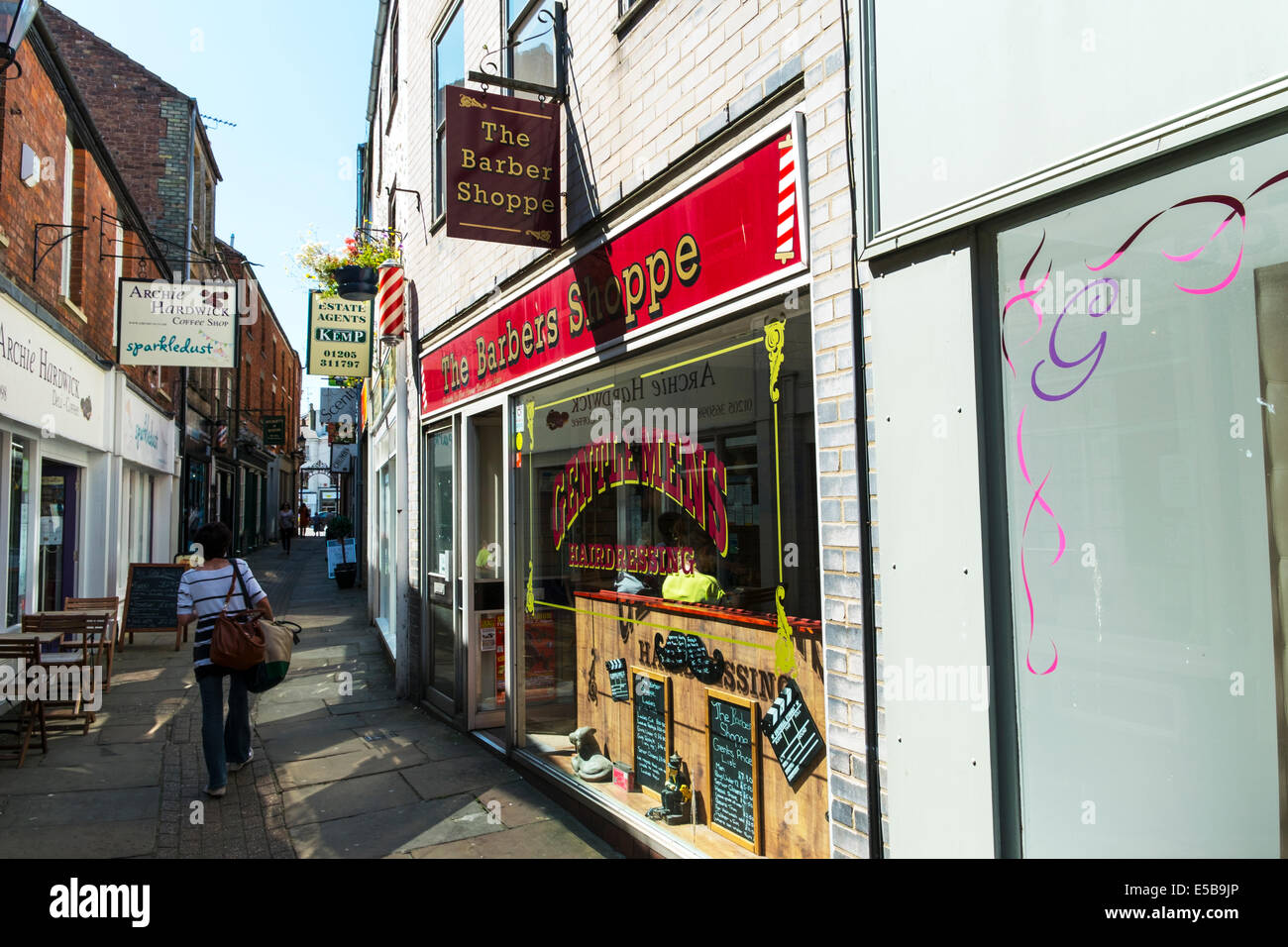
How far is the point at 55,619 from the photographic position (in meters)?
7.85

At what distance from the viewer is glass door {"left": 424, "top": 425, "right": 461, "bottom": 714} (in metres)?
7.46

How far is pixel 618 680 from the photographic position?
4.99 metres

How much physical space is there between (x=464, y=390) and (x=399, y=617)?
312cm

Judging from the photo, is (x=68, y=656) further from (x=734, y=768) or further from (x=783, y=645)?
(x=783, y=645)

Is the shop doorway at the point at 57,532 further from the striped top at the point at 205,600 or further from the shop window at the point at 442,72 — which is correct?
the shop window at the point at 442,72

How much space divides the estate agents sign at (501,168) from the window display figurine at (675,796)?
3167 millimetres

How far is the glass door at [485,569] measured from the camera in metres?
7.06

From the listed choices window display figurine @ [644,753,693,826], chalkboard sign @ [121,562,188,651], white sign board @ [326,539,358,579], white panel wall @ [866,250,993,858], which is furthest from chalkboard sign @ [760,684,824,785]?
white sign board @ [326,539,358,579]

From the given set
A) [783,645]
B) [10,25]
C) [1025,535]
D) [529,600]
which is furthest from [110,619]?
[1025,535]

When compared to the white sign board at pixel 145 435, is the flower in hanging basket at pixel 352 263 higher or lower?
higher

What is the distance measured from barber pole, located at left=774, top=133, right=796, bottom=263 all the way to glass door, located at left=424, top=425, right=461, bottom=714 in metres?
4.67

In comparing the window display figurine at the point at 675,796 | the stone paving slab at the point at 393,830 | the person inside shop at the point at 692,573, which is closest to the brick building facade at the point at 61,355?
the stone paving slab at the point at 393,830

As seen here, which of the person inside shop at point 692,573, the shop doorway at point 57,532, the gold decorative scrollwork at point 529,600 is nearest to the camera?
the person inside shop at point 692,573

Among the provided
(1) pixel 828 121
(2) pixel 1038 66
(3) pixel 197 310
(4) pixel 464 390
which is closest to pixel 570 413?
(4) pixel 464 390
